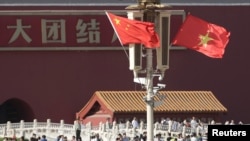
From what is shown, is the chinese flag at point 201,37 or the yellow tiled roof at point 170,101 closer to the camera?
the chinese flag at point 201,37

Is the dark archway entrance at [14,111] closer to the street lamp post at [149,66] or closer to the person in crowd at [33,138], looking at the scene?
the person in crowd at [33,138]

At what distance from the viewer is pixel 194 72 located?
46031mm

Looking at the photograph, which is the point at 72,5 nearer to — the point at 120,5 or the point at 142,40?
the point at 120,5

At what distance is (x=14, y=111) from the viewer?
150 ft

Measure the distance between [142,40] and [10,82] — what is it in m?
28.3

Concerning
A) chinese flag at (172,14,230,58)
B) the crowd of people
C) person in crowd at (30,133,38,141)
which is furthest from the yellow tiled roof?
chinese flag at (172,14,230,58)

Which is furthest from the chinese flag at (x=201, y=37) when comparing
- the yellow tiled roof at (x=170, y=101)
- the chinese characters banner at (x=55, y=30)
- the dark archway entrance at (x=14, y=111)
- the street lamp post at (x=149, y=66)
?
the dark archway entrance at (x=14, y=111)

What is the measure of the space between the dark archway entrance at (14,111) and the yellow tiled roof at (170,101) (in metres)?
2.92

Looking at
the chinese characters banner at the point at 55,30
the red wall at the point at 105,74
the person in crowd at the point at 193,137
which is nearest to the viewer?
the person in crowd at the point at 193,137

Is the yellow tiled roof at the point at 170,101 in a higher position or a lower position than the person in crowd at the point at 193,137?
higher

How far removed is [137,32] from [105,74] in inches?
1125

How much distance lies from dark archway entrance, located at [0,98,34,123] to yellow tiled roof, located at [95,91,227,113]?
2.92 m

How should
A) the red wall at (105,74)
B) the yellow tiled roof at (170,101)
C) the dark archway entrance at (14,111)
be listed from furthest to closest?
the dark archway entrance at (14,111)
the red wall at (105,74)
the yellow tiled roof at (170,101)

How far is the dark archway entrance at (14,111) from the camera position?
4494 centimetres
